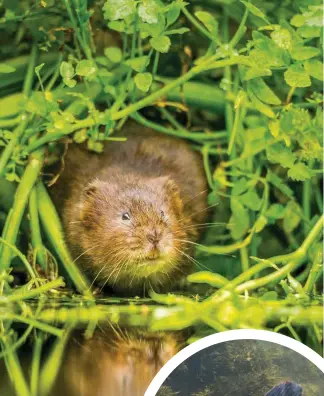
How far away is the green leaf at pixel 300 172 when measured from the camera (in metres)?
1.84

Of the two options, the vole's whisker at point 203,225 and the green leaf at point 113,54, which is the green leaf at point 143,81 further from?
the vole's whisker at point 203,225

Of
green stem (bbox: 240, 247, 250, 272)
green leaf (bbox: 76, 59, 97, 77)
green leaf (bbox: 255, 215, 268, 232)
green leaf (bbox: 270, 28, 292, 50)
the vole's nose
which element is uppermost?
green leaf (bbox: 270, 28, 292, 50)

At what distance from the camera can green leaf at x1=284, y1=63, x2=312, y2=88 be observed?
1799mm

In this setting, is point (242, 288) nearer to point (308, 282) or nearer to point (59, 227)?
point (308, 282)

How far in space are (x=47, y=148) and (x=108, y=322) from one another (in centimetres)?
42

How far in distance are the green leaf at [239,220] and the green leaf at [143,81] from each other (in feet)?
1.15

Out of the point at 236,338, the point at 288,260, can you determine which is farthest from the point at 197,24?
the point at 236,338

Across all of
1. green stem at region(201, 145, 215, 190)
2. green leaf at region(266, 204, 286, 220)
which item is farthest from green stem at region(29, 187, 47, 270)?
green leaf at region(266, 204, 286, 220)

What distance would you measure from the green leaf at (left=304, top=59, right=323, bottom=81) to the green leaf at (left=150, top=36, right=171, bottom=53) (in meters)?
0.32

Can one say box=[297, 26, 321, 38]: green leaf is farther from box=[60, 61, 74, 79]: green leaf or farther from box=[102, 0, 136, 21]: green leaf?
box=[60, 61, 74, 79]: green leaf

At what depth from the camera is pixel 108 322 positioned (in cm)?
170

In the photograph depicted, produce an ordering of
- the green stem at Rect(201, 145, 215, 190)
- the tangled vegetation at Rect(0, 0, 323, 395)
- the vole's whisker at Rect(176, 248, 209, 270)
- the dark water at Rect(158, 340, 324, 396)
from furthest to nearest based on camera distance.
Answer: the green stem at Rect(201, 145, 215, 190)
the vole's whisker at Rect(176, 248, 209, 270)
the tangled vegetation at Rect(0, 0, 323, 395)
the dark water at Rect(158, 340, 324, 396)

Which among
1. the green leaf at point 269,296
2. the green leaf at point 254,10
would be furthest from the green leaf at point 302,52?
the green leaf at point 269,296

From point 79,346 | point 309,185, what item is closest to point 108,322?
point 79,346
